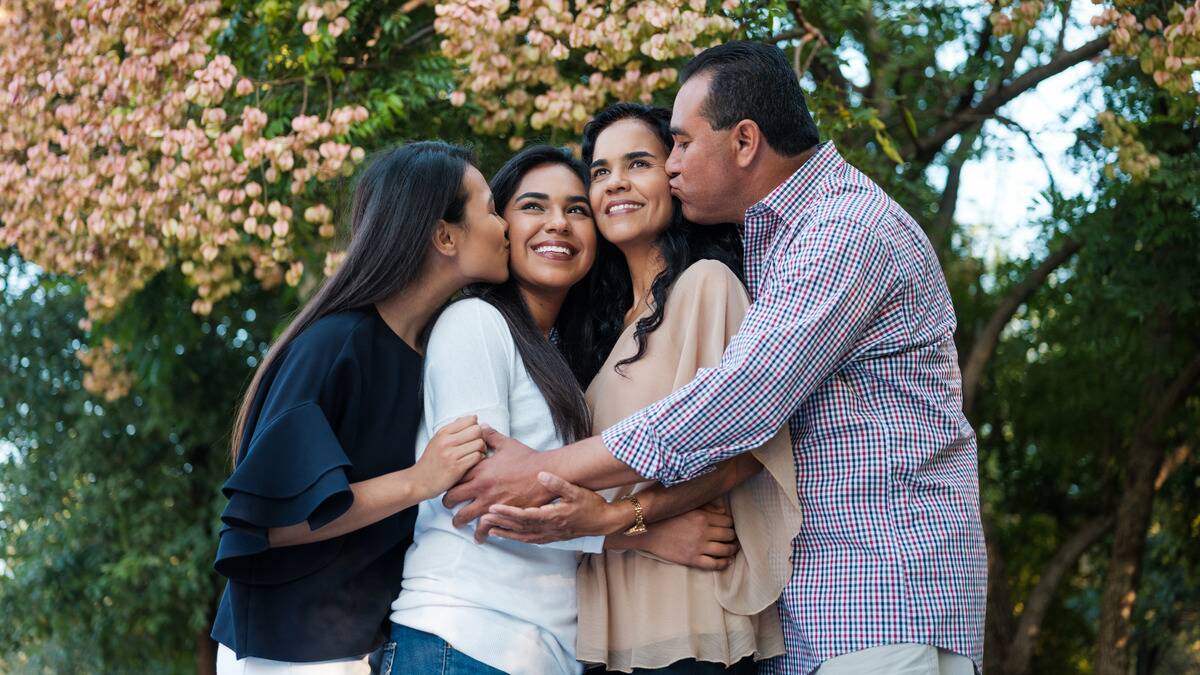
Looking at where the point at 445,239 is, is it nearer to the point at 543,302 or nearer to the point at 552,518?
the point at 543,302

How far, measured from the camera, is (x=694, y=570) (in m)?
3.12

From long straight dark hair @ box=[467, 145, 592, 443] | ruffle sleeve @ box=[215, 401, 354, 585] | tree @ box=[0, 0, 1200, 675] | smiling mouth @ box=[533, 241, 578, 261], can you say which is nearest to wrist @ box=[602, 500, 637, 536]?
long straight dark hair @ box=[467, 145, 592, 443]

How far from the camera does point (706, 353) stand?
3.23 meters

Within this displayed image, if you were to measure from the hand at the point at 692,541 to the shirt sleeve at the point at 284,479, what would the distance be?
75cm

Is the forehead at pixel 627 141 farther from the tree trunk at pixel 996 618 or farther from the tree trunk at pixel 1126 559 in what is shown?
the tree trunk at pixel 1126 559

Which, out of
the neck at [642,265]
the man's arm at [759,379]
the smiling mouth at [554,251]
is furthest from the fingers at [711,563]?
the smiling mouth at [554,251]

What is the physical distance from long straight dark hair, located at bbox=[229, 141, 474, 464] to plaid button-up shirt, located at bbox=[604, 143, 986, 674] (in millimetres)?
743

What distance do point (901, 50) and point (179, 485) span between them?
23.8ft

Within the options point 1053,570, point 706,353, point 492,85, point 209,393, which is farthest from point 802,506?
point 209,393

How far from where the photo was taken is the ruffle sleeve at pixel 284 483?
9.46ft

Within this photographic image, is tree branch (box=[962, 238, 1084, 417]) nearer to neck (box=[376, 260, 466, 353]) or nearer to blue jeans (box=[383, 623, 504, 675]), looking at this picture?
neck (box=[376, 260, 466, 353])

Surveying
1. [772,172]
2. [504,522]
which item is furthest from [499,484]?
[772,172]

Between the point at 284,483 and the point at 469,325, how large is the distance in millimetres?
624

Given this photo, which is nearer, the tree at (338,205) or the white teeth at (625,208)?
the white teeth at (625,208)
